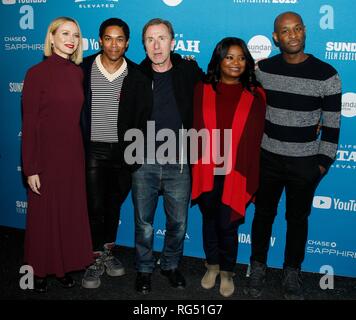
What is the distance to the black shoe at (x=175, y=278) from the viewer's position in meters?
2.94

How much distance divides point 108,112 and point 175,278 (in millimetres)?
1329

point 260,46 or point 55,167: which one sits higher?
point 260,46

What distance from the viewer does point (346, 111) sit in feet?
9.85

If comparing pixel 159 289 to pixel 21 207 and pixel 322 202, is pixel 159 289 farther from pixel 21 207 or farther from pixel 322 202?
pixel 21 207

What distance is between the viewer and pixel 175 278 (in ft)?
9.69

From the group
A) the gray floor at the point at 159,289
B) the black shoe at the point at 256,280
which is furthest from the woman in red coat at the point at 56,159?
the black shoe at the point at 256,280

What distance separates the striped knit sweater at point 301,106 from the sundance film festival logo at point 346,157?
20.2 inches

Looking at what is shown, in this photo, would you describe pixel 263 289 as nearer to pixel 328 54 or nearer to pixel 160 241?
pixel 160 241

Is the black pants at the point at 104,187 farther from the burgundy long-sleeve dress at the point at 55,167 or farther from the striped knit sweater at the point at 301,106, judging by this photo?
the striped knit sweater at the point at 301,106

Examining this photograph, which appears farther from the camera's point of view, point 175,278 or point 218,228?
point 175,278

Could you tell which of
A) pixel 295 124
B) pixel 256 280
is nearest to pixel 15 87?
pixel 295 124

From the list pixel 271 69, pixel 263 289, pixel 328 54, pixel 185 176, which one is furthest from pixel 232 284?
pixel 328 54

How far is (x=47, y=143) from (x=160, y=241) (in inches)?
58.8

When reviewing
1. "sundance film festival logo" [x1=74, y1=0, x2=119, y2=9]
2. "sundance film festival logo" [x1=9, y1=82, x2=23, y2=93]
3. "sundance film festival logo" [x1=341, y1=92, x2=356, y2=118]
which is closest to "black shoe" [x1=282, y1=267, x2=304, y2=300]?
"sundance film festival logo" [x1=341, y1=92, x2=356, y2=118]
